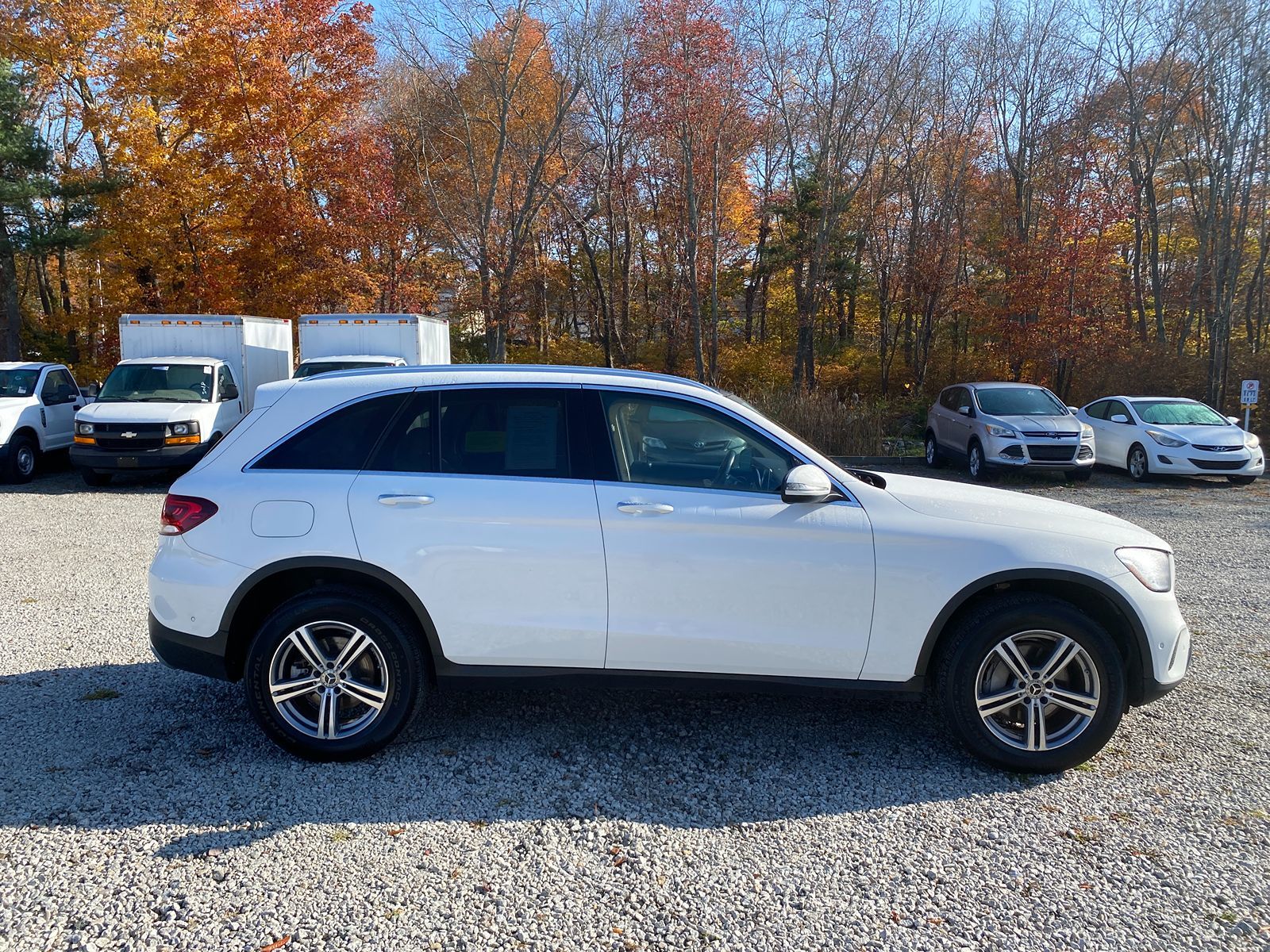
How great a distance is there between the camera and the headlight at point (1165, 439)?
46.8 ft

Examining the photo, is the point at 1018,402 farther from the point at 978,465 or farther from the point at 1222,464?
the point at 1222,464

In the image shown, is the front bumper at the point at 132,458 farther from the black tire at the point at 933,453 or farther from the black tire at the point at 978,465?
the black tire at the point at 933,453

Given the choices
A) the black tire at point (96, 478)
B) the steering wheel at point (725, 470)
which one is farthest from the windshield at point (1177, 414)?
the black tire at point (96, 478)

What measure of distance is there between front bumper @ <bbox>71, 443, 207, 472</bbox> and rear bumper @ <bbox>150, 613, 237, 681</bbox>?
944 cm

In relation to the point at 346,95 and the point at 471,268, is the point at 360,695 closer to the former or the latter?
the point at 346,95

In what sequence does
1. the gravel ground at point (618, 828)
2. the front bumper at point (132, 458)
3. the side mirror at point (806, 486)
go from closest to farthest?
the gravel ground at point (618, 828) → the side mirror at point (806, 486) → the front bumper at point (132, 458)

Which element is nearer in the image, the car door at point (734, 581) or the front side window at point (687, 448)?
the car door at point (734, 581)

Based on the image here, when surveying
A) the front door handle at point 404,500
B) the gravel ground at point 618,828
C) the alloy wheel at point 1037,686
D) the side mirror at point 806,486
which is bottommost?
the gravel ground at point 618,828

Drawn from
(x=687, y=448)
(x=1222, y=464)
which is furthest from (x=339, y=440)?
(x=1222, y=464)

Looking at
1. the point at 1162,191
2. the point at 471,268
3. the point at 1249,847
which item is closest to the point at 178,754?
the point at 1249,847

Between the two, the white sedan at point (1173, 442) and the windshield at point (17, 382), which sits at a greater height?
the windshield at point (17, 382)

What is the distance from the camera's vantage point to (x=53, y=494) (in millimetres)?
12609

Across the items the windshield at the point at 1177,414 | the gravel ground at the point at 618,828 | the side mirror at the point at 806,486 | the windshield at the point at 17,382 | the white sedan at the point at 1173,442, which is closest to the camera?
the gravel ground at the point at 618,828

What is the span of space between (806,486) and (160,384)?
13.0 m
